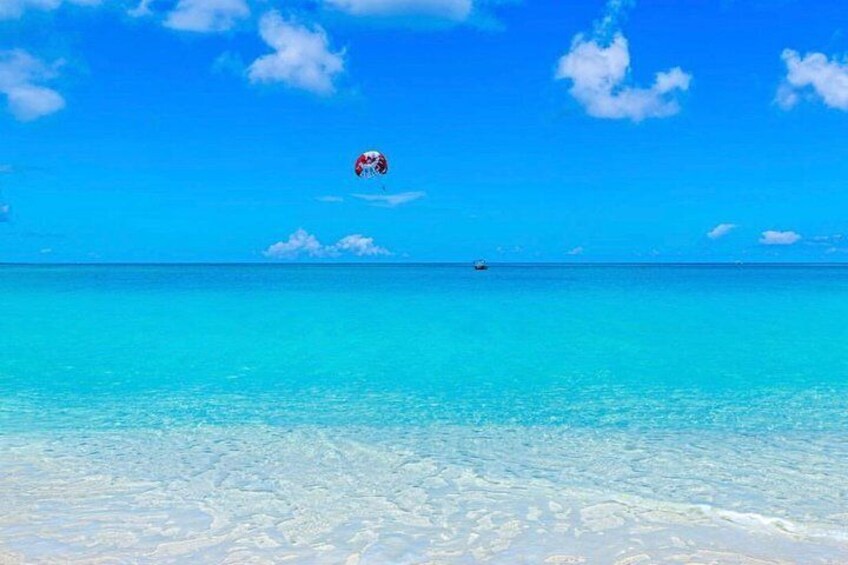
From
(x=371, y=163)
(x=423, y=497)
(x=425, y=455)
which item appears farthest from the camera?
(x=371, y=163)

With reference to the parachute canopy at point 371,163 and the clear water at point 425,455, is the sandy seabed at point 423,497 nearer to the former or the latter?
the clear water at point 425,455

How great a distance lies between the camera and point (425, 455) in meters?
8.45

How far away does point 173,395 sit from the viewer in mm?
12859

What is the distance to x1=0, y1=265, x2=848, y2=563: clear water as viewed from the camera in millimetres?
5836

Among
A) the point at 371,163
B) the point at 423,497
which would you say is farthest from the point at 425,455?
the point at 371,163

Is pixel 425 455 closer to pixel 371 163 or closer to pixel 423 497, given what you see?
pixel 423 497

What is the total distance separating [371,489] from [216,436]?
3177 mm

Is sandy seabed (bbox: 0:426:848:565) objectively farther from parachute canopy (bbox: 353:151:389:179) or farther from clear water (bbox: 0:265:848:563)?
parachute canopy (bbox: 353:151:389:179)

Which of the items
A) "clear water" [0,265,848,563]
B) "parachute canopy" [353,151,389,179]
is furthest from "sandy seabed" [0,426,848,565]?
"parachute canopy" [353,151,389,179]

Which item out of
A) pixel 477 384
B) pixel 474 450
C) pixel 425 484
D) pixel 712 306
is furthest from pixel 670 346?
pixel 712 306

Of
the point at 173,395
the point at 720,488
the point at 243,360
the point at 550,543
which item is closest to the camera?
the point at 550,543

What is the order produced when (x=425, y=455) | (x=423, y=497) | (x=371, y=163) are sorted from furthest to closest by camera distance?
(x=371, y=163)
(x=425, y=455)
(x=423, y=497)

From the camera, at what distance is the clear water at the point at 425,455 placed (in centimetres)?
584

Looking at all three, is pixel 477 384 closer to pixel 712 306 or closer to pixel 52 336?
pixel 52 336
